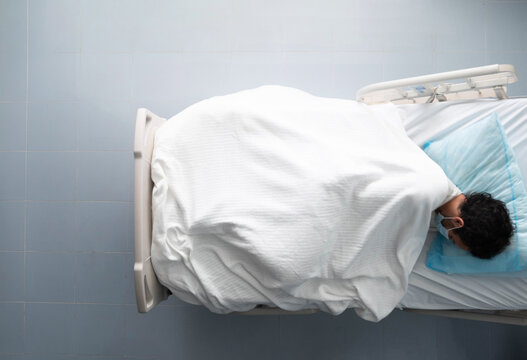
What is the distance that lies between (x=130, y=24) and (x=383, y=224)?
150 centimetres

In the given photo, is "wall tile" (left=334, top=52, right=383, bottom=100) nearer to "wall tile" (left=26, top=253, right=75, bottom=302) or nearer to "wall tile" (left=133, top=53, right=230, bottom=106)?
"wall tile" (left=133, top=53, right=230, bottom=106)

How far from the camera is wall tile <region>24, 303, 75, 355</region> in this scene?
160 cm

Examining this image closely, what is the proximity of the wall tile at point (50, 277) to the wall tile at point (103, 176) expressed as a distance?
33 centimetres

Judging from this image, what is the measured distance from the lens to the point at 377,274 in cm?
108

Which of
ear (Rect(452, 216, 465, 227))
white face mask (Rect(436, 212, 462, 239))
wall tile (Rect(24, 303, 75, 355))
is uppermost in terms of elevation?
ear (Rect(452, 216, 465, 227))

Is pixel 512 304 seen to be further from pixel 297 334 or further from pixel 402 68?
pixel 402 68

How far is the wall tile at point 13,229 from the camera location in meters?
1.61

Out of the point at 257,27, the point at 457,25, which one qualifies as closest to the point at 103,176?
the point at 257,27

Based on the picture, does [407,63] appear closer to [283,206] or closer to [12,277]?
[283,206]

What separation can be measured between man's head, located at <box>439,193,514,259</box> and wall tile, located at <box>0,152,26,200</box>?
1903mm

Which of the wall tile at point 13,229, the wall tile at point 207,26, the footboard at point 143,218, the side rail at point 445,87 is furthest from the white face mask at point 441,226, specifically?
the wall tile at point 13,229

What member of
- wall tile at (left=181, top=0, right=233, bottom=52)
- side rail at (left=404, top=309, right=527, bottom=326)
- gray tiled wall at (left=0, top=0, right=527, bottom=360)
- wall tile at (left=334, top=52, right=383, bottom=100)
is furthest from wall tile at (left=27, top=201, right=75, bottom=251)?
side rail at (left=404, top=309, right=527, bottom=326)

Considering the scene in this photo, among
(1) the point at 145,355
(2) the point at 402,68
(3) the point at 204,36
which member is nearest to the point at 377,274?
(2) the point at 402,68

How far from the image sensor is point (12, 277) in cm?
161
